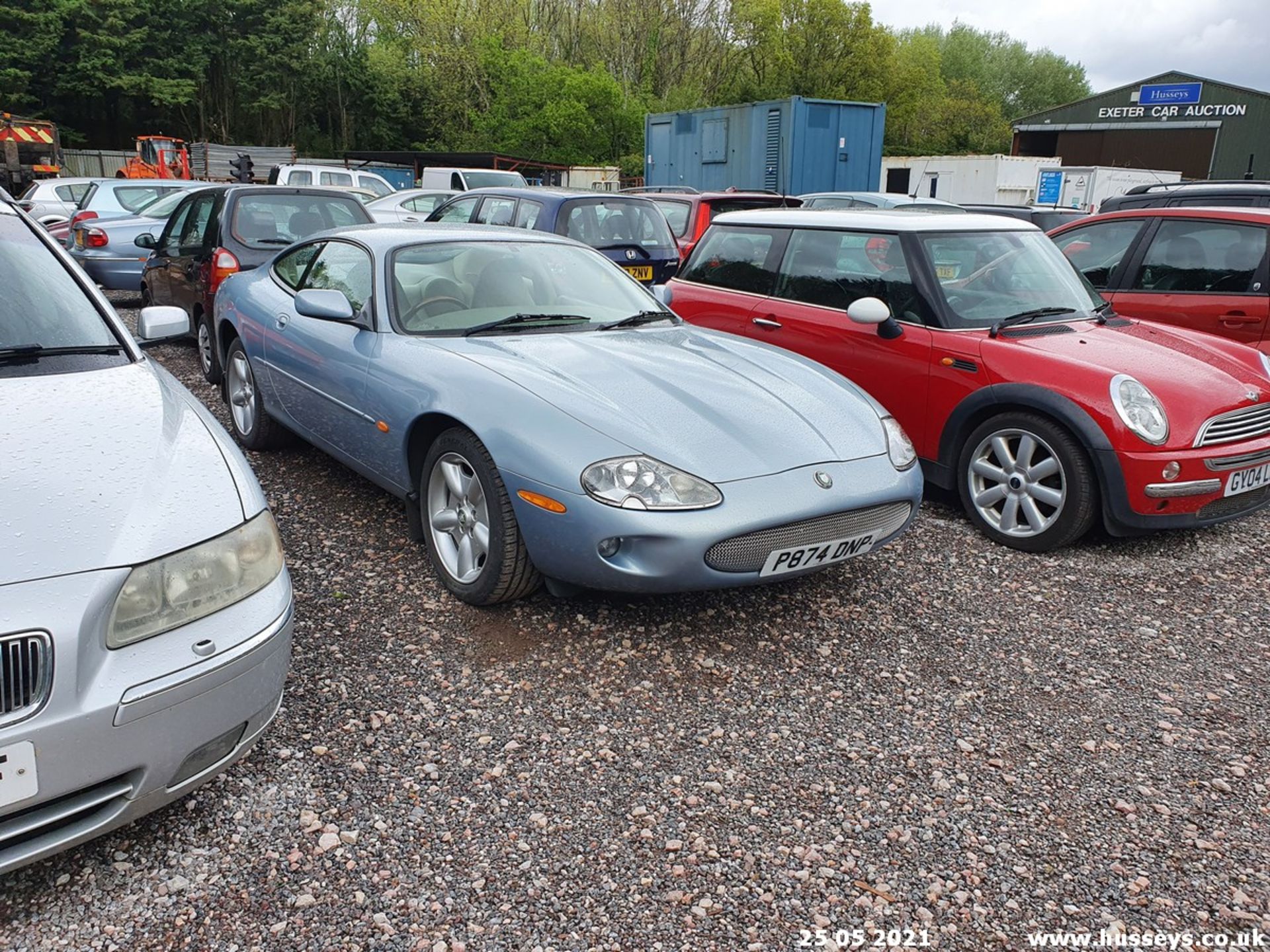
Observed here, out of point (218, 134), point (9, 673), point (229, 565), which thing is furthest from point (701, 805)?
point (218, 134)

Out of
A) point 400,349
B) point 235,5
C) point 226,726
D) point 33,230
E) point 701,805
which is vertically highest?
point 235,5

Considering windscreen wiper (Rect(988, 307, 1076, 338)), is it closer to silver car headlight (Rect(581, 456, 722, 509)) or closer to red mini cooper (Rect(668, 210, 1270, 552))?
red mini cooper (Rect(668, 210, 1270, 552))

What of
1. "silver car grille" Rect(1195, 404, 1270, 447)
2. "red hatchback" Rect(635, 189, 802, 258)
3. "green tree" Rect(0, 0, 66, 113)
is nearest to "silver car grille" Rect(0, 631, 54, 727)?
"silver car grille" Rect(1195, 404, 1270, 447)

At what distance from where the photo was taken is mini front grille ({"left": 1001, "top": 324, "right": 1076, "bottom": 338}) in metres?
4.73

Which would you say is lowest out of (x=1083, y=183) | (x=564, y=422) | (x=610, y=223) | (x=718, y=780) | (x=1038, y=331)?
(x=718, y=780)

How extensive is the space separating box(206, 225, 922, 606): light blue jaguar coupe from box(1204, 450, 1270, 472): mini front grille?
58.2 inches

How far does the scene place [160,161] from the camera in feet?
87.8

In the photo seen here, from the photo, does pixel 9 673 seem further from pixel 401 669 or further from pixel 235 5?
pixel 235 5

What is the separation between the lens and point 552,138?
41219 millimetres

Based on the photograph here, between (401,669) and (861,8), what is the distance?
5188cm

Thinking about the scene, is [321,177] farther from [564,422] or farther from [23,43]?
[23,43]

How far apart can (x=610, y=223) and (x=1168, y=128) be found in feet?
129

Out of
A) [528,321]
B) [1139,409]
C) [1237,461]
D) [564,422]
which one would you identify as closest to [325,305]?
[528,321]

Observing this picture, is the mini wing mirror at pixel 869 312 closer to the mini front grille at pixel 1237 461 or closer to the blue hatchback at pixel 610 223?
the mini front grille at pixel 1237 461
